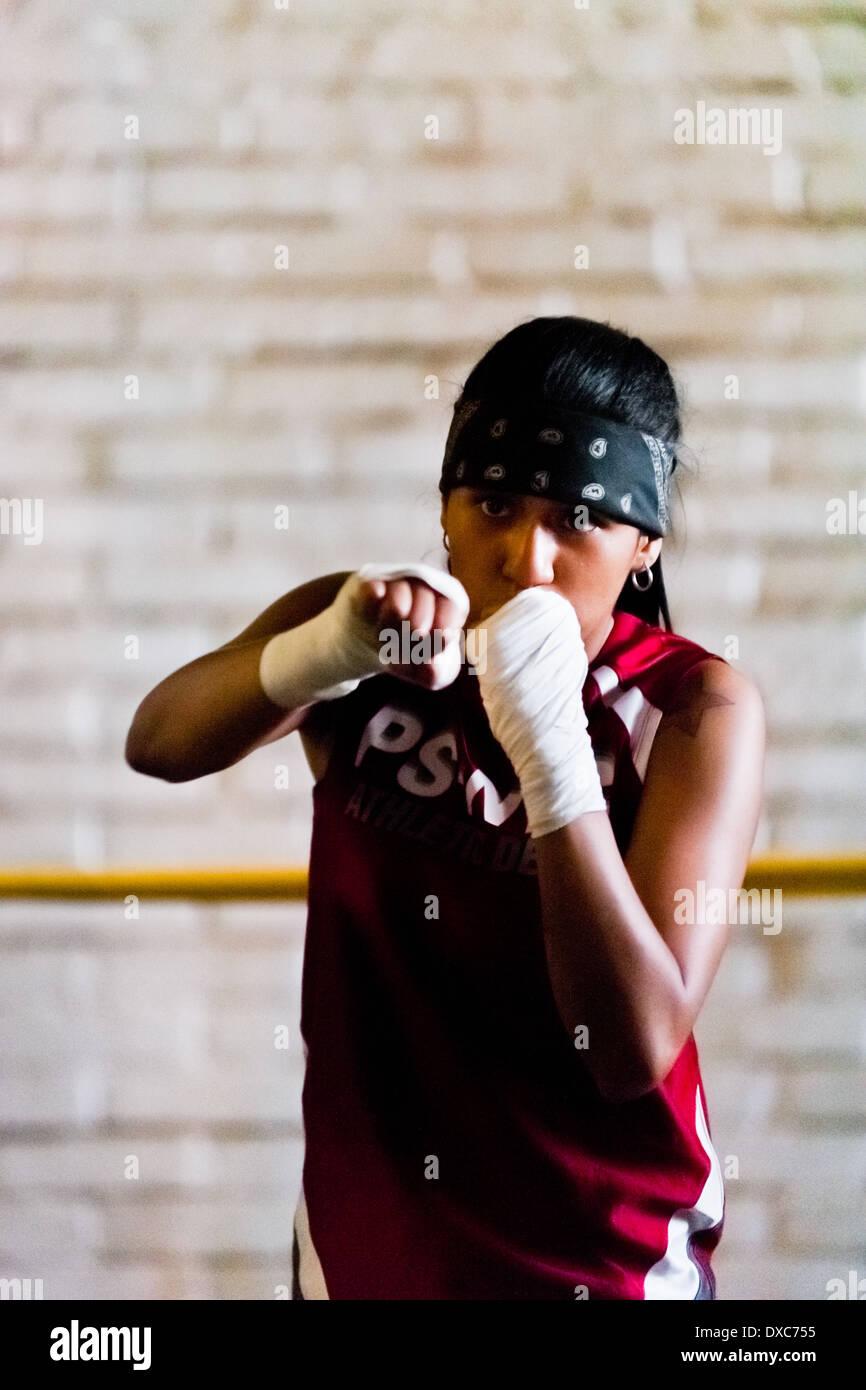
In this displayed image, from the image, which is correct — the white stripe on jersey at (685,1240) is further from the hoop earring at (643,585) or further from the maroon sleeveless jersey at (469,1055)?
the hoop earring at (643,585)

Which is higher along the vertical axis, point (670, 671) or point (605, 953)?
point (670, 671)

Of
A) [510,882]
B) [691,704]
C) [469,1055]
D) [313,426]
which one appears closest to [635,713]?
[691,704]

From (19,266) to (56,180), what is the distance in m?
0.08

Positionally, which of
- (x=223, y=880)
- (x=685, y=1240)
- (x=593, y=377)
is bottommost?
(x=685, y=1240)

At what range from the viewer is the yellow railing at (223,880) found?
41.4 inches

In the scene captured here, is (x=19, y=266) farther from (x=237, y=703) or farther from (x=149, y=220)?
(x=237, y=703)

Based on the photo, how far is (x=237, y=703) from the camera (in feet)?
2.93

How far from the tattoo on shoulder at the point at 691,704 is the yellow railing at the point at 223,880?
0.22 m

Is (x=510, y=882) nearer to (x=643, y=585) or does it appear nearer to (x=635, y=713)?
(x=635, y=713)

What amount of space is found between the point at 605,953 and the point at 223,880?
1.26 feet

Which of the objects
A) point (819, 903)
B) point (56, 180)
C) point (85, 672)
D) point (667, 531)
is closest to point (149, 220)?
point (56, 180)

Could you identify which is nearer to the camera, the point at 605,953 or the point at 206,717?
the point at 605,953

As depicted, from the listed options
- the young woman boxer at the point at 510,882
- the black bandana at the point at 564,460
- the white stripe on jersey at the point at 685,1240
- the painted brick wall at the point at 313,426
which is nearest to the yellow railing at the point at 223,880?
the painted brick wall at the point at 313,426

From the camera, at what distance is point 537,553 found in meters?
0.89
